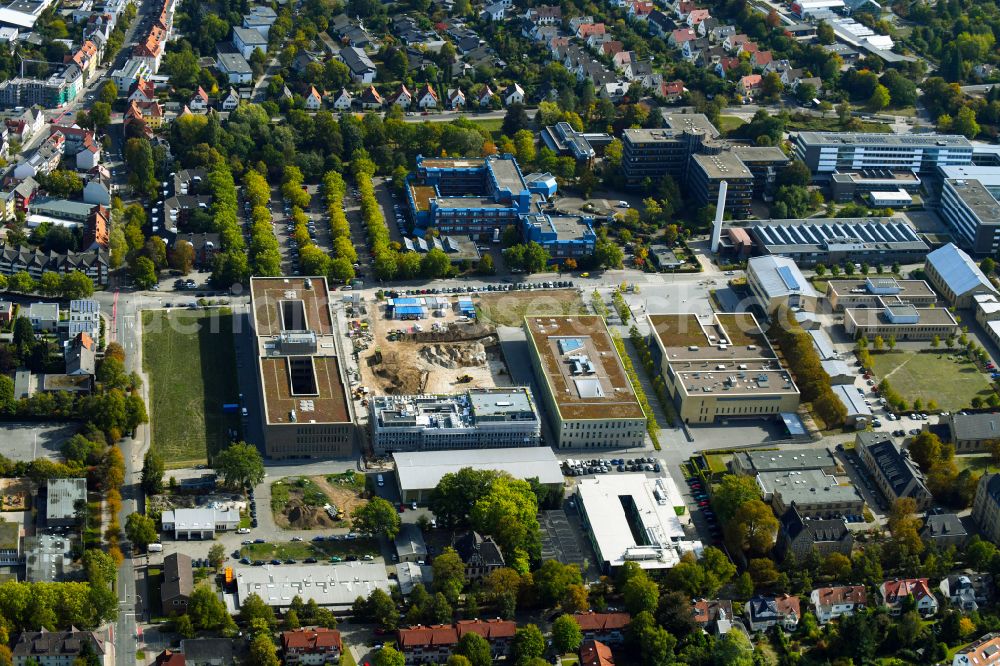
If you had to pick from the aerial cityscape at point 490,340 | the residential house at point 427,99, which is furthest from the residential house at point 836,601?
the residential house at point 427,99

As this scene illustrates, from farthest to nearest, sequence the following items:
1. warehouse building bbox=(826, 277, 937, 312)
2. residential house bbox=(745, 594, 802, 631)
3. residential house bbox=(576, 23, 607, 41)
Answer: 1. residential house bbox=(576, 23, 607, 41)
2. warehouse building bbox=(826, 277, 937, 312)
3. residential house bbox=(745, 594, 802, 631)

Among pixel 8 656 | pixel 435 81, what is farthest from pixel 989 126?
pixel 8 656

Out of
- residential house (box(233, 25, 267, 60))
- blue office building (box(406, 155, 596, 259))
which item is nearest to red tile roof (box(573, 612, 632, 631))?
blue office building (box(406, 155, 596, 259))

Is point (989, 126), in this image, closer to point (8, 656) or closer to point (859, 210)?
point (859, 210)

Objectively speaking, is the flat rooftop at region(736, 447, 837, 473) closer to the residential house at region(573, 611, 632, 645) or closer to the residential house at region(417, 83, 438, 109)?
the residential house at region(573, 611, 632, 645)

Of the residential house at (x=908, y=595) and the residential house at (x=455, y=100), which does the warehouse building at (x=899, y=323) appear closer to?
the residential house at (x=908, y=595)
